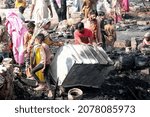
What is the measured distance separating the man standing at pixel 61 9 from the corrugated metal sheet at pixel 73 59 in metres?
5.65

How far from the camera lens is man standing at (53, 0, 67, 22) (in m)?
14.3

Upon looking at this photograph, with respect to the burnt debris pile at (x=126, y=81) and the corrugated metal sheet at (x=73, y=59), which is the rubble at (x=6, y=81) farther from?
the burnt debris pile at (x=126, y=81)

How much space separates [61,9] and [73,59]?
19.8ft

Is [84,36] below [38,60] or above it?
above

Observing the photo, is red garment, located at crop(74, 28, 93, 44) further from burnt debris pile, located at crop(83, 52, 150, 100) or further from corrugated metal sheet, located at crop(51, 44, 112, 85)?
burnt debris pile, located at crop(83, 52, 150, 100)

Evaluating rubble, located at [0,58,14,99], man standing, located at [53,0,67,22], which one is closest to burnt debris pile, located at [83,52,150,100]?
rubble, located at [0,58,14,99]

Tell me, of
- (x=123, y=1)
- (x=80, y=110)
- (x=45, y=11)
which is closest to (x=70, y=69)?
(x=80, y=110)

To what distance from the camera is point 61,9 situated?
1424 cm

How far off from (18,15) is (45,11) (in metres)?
2.17

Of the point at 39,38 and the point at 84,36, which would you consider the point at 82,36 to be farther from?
the point at 39,38

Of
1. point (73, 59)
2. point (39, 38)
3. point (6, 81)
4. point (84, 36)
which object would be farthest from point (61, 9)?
point (6, 81)

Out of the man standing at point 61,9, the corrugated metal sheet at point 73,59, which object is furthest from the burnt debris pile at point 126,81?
the man standing at point 61,9

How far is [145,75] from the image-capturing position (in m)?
10.1

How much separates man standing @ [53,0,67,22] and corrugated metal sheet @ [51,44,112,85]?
565cm
